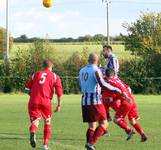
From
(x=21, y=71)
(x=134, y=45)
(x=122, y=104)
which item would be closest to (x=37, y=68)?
(x=21, y=71)

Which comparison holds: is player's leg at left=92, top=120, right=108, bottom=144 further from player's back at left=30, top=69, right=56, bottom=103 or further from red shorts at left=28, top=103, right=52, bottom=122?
player's back at left=30, top=69, right=56, bottom=103

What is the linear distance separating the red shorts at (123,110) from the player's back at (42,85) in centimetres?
274

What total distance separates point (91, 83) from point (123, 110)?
2993 millimetres

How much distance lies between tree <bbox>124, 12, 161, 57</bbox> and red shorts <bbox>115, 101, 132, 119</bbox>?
52940 millimetres

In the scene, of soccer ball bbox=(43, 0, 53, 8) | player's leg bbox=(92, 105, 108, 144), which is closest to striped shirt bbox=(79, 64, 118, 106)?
player's leg bbox=(92, 105, 108, 144)

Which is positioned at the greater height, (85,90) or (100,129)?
(85,90)

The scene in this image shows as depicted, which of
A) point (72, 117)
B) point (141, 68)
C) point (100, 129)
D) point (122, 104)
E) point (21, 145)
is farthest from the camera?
point (141, 68)

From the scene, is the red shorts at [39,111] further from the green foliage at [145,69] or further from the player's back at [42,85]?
the green foliage at [145,69]

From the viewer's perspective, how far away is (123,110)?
16.7 m

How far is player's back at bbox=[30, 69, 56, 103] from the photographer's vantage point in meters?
14.5

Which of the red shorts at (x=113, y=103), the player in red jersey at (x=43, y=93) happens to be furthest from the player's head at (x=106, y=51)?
the player in red jersey at (x=43, y=93)

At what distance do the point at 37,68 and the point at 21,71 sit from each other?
55.6 inches

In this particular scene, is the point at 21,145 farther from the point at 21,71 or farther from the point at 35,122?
the point at 21,71

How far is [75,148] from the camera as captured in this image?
14.7 metres
